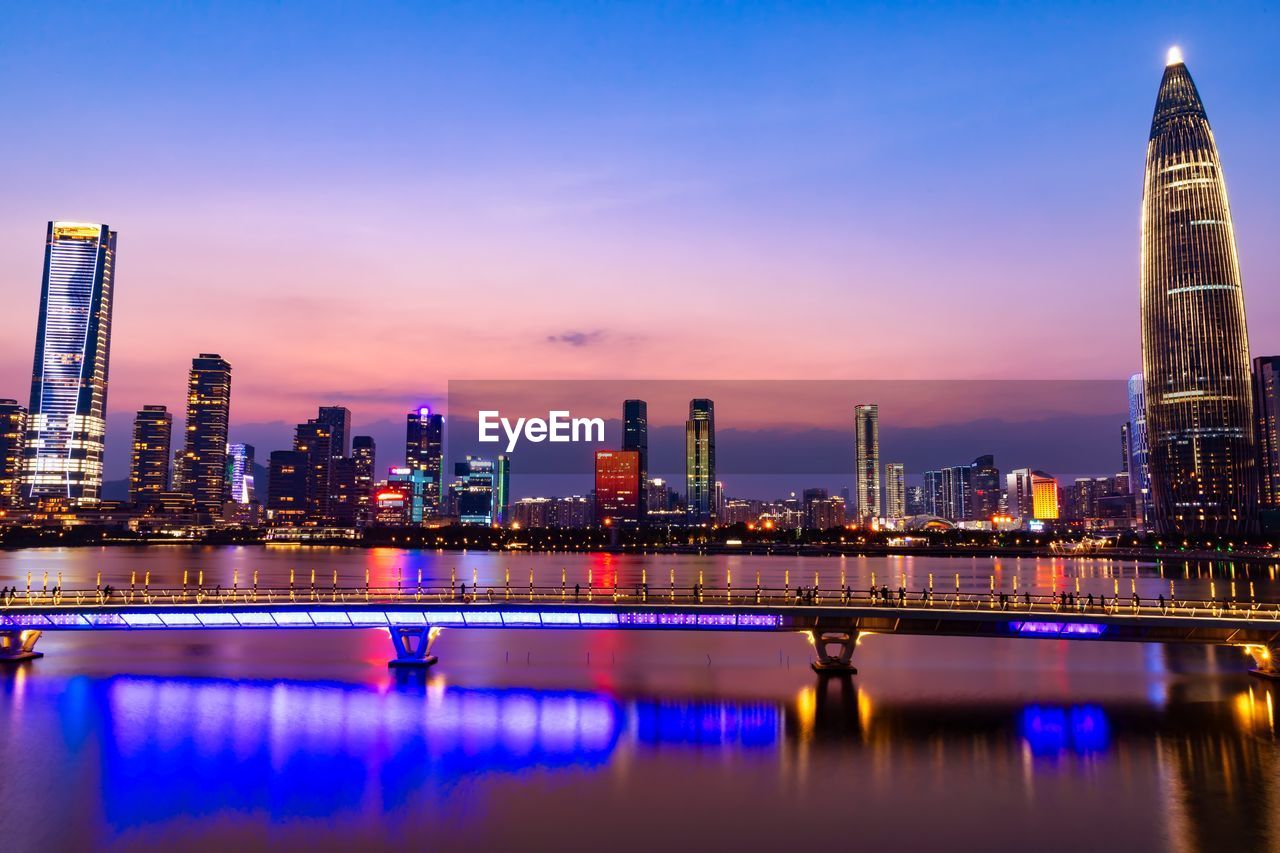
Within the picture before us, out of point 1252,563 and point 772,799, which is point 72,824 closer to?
point 772,799

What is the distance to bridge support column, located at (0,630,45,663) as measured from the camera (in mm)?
48969

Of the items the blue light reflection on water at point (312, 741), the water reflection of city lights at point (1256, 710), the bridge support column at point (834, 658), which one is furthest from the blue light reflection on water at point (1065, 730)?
the blue light reflection on water at point (312, 741)

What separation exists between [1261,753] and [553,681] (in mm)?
30557

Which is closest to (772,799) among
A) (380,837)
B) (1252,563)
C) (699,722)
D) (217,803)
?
(699,722)

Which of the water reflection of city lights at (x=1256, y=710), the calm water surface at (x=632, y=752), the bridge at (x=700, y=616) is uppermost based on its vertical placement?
the bridge at (x=700, y=616)

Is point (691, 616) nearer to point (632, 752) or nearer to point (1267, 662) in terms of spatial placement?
point (632, 752)

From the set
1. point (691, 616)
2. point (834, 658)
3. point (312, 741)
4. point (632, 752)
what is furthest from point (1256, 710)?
point (312, 741)

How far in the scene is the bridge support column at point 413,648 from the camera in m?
49.6

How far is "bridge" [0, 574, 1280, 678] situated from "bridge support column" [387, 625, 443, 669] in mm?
2021

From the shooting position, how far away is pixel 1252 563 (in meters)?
173

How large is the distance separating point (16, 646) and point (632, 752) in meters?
35.9

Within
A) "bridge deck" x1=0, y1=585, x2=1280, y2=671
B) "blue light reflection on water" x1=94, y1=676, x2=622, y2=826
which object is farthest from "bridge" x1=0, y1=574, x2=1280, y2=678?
"blue light reflection on water" x1=94, y1=676, x2=622, y2=826

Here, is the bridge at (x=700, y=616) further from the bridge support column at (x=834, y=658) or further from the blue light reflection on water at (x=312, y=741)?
the blue light reflection on water at (x=312, y=741)

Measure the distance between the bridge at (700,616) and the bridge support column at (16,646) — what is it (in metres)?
2.37
